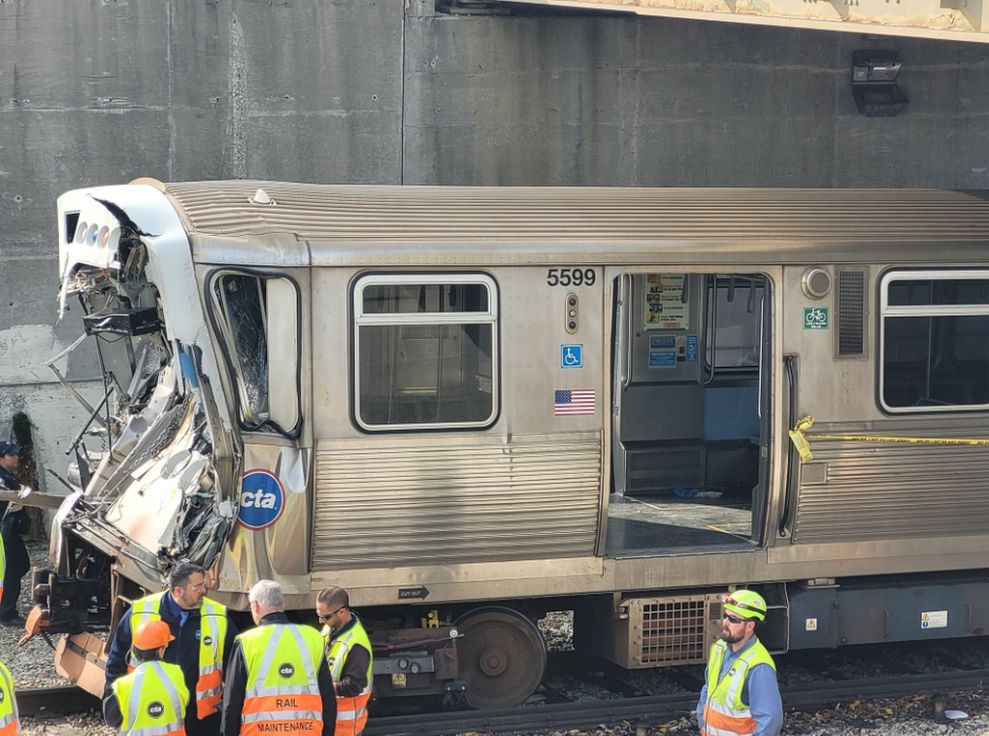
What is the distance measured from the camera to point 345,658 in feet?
22.5

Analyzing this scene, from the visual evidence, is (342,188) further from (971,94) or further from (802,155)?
(971,94)

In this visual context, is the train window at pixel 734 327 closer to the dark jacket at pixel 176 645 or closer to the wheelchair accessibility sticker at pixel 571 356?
the wheelchair accessibility sticker at pixel 571 356

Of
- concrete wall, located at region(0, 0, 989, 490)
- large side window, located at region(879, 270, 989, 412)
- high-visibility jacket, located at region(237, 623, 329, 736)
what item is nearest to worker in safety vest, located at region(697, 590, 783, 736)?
high-visibility jacket, located at region(237, 623, 329, 736)

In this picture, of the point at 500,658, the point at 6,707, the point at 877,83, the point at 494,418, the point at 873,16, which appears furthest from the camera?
the point at 877,83

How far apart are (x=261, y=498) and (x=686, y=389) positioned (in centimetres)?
441

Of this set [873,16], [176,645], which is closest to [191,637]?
[176,645]

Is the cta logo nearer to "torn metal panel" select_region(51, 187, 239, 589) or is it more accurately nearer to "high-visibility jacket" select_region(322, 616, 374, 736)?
"torn metal panel" select_region(51, 187, 239, 589)

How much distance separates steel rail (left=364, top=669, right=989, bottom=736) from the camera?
832 cm

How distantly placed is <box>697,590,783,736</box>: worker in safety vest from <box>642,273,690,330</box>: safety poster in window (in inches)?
191

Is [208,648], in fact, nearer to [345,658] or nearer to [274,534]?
[345,658]

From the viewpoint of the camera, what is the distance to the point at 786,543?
8.77m

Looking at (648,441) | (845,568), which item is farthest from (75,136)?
(845,568)

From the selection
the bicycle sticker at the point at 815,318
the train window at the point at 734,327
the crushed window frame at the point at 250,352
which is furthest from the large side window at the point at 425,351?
the train window at the point at 734,327

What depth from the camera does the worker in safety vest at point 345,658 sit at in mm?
6824
